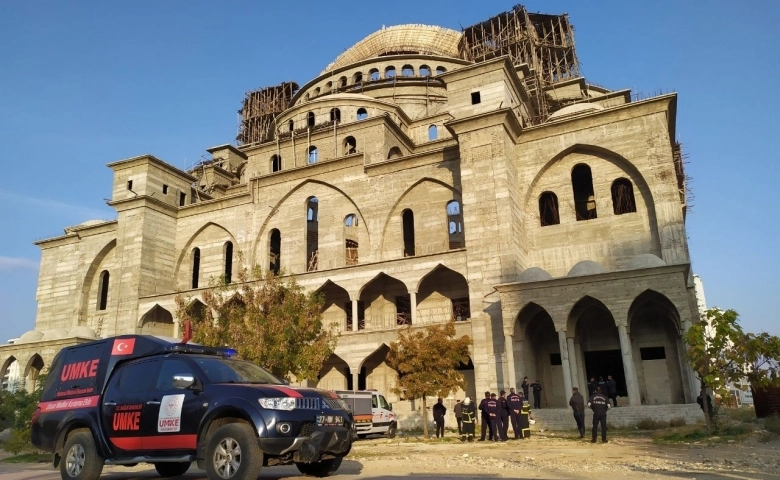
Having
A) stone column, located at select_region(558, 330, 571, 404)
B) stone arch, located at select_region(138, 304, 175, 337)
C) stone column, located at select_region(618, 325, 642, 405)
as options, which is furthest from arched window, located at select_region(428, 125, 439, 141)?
stone column, located at select_region(618, 325, 642, 405)

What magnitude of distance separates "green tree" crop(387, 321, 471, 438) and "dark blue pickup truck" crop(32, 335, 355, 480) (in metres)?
10.8

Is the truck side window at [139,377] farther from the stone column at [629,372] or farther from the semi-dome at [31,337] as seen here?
the semi-dome at [31,337]

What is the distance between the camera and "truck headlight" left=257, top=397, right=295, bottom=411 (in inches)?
270

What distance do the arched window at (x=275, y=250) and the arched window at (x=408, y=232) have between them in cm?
665

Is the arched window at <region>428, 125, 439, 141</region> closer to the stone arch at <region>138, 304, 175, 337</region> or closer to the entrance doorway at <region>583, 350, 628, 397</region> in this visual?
the entrance doorway at <region>583, 350, 628, 397</region>

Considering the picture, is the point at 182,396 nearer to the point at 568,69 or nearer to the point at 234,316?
the point at 234,316

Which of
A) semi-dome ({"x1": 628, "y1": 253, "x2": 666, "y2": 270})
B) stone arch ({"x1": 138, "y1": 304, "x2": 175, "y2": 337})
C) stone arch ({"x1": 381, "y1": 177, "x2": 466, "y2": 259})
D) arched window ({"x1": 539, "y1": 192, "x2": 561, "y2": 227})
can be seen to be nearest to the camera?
semi-dome ({"x1": 628, "y1": 253, "x2": 666, "y2": 270})

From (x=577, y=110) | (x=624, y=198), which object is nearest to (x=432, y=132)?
(x=577, y=110)

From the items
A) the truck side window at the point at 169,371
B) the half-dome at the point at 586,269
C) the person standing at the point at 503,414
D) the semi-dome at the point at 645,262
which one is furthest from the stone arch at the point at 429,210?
the truck side window at the point at 169,371

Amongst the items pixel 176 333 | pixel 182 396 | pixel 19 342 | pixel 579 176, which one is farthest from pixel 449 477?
pixel 19 342

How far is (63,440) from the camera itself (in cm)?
851

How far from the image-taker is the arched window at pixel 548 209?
2605 centimetres

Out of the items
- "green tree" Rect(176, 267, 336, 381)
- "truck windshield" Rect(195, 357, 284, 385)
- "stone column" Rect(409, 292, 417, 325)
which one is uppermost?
Answer: "stone column" Rect(409, 292, 417, 325)

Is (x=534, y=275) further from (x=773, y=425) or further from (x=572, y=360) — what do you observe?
(x=773, y=425)
